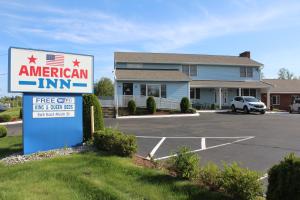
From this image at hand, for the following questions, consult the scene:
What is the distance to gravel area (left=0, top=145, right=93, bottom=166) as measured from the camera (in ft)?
32.3

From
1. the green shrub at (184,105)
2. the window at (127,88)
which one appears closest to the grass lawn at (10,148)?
the green shrub at (184,105)

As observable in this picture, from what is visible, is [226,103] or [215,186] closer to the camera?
[215,186]

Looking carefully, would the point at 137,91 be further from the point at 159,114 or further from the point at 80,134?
the point at 80,134

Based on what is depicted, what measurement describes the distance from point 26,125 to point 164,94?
25445mm

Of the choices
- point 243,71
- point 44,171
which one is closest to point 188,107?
point 243,71

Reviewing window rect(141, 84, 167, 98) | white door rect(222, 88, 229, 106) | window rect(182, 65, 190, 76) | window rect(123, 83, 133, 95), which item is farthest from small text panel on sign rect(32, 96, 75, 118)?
white door rect(222, 88, 229, 106)

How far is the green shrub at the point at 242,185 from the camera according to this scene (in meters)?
5.79

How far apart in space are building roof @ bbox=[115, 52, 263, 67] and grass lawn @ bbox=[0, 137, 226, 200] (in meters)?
31.3

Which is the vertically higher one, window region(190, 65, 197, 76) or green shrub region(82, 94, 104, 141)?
window region(190, 65, 197, 76)

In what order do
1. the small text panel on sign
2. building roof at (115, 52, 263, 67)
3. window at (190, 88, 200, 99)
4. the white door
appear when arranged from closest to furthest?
the small text panel on sign → building roof at (115, 52, 263, 67) → window at (190, 88, 200, 99) → the white door

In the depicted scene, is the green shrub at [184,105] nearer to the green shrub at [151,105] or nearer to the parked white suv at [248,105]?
the green shrub at [151,105]

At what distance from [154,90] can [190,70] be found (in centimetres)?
863

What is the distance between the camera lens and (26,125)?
10742 millimetres

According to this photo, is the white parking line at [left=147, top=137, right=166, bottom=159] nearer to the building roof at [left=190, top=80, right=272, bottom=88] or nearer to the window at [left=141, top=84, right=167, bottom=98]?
the window at [left=141, top=84, right=167, bottom=98]
